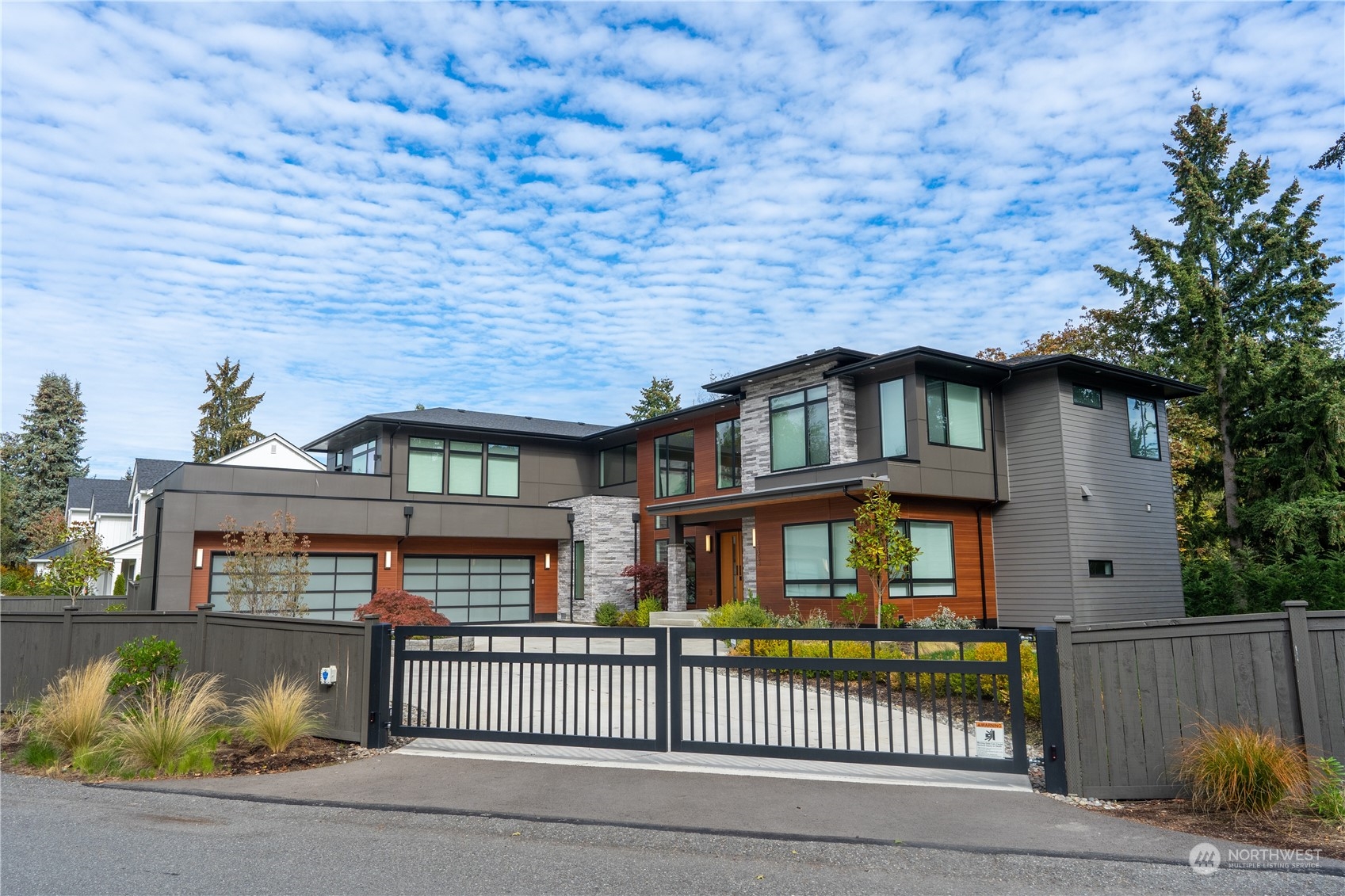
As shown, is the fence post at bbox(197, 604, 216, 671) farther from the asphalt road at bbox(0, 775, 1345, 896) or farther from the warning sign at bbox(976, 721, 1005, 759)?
the warning sign at bbox(976, 721, 1005, 759)

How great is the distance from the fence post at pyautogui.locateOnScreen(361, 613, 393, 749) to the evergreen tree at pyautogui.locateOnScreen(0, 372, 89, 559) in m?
47.0

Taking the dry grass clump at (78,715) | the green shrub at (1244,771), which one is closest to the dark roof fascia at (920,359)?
the green shrub at (1244,771)

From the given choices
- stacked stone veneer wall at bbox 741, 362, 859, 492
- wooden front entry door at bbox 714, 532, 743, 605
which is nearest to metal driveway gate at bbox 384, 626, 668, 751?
stacked stone veneer wall at bbox 741, 362, 859, 492

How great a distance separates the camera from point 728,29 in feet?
36.9

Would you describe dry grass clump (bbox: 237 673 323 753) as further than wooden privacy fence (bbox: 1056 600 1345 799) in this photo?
Yes

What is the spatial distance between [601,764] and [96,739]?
4827mm

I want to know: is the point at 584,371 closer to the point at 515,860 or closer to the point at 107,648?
the point at 107,648

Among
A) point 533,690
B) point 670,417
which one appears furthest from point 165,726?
point 670,417

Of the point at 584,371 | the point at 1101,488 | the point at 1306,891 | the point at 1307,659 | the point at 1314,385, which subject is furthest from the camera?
the point at 584,371

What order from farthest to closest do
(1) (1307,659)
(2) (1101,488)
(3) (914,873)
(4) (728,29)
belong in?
1. (2) (1101,488)
2. (4) (728,29)
3. (1) (1307,659)
4. (3) (914,873)

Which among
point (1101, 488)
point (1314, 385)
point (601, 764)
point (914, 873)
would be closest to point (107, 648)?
point (601, 764)

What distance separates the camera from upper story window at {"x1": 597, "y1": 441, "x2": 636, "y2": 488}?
27123mm

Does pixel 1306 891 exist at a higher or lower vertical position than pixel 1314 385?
lower

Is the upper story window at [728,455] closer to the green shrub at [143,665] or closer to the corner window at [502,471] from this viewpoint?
the corner window at [502,471]
